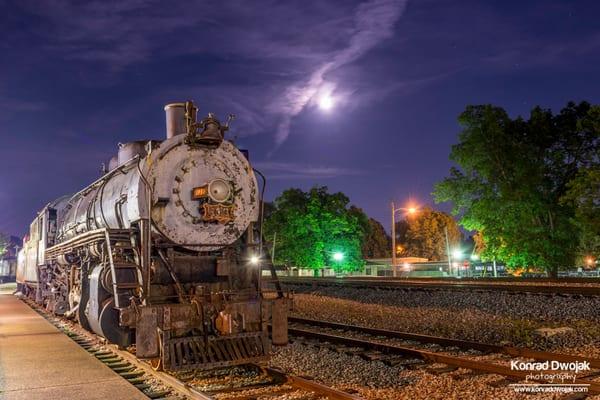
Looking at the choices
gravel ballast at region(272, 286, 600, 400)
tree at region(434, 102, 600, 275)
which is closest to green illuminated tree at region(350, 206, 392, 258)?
tree at region(434, 102, 600, 275)

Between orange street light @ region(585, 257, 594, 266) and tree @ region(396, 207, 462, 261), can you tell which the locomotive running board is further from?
tree @ region(396, 207, 462, 261)

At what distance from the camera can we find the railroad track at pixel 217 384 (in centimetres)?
663

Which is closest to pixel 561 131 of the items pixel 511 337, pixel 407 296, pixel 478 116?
pixel 478 116

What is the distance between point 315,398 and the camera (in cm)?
663

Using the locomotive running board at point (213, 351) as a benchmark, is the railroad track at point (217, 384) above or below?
below

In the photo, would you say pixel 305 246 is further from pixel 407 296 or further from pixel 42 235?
pixel 42 235

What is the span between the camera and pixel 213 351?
8.03 metres

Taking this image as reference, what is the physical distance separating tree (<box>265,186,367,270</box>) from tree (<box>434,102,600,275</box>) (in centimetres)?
1640

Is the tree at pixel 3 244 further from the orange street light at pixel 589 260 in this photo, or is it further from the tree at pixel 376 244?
Result: the orange street light at pixel 589 260

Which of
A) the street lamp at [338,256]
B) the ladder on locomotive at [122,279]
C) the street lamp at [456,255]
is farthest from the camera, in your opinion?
the street lamp at [456,255]

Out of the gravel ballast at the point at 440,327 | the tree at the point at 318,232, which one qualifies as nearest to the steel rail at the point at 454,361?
the gravel ballast at the point at 440,327

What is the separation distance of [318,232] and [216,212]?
38243 mm

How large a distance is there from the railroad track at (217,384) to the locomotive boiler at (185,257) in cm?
27

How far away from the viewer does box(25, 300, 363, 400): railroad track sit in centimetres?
663
